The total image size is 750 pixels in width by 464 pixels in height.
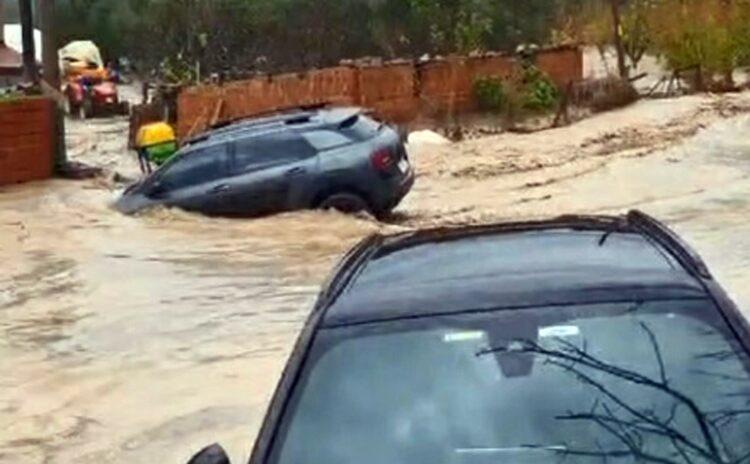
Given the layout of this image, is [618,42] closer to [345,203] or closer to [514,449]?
[345,203]

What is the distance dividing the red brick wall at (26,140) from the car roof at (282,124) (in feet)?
22.8

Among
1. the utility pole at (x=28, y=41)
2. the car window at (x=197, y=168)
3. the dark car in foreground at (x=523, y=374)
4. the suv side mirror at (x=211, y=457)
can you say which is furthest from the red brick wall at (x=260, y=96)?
the suv side mirror at (x=211, y=457)

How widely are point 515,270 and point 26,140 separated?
86.7 ft

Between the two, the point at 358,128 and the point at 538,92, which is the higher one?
the point at 358,128

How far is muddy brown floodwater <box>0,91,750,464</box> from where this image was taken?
41.4 feet

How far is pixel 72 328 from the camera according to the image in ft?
56.4

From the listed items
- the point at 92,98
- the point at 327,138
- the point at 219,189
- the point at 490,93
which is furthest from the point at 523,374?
the point at 92,98

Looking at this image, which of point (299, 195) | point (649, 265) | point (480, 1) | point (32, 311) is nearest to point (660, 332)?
point (649, 265)

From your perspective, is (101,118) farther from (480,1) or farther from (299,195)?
(299,195)

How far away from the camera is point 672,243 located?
5.77m

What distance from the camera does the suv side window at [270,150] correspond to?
23.5 metres

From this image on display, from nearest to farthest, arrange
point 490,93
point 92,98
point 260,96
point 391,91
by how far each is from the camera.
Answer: point 260,96
point 391,91
point 490,93
point 92,98

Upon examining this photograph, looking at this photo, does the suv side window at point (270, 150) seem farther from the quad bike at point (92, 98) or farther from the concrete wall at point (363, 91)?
the quad bike at point (92, 98)

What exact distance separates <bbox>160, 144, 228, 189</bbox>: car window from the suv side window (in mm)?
215
